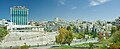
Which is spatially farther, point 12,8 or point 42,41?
point 12,8

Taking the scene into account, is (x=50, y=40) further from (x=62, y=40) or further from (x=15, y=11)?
(x=15, y=11)

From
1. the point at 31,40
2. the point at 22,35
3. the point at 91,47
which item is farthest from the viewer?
the point at 22,35

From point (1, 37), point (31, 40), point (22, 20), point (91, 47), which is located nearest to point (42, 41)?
point (31, 40)

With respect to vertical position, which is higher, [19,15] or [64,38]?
[19,15]

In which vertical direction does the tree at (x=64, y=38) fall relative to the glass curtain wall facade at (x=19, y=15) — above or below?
below

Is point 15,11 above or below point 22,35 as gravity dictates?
above

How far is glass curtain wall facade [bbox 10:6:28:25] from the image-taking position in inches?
4350

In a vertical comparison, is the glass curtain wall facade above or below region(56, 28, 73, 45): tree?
above

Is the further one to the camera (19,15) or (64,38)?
(19,15)

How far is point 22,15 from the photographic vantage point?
11131cm

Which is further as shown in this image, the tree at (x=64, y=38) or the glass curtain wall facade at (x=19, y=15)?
the glass curtain wall facade at (x=19, y=15)

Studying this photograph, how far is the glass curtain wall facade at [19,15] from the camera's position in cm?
11050

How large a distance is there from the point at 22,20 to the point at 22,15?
192 centimetres

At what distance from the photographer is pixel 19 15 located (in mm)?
111125
